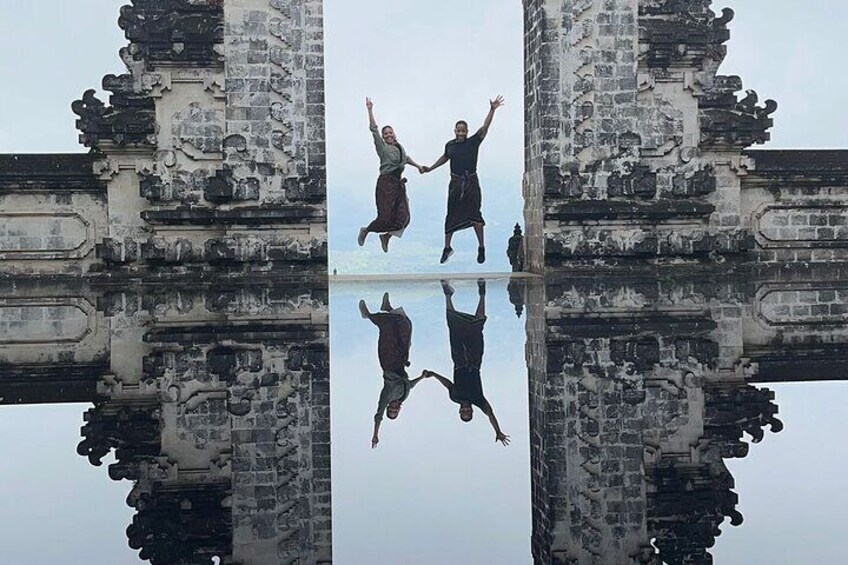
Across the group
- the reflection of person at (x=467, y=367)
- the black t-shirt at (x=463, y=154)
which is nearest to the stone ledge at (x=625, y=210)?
the black t-shirt at (x=463, y=154)

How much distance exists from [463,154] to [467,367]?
1057 centimetres

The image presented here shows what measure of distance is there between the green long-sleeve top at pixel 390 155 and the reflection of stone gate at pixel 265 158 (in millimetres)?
1867

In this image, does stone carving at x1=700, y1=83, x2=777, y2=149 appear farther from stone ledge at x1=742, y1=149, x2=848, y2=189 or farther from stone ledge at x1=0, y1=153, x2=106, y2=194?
stone ledge at x1=0, y1=153, x2=106, y2=194

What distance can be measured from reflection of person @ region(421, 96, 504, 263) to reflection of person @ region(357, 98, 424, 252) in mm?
386

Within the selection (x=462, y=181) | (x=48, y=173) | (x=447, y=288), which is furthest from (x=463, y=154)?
(x=48, y=173)

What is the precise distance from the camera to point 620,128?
674 inches

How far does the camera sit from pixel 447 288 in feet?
54.5

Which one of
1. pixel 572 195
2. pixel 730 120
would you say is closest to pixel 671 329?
pixel 572 195

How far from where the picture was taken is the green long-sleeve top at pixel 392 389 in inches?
257

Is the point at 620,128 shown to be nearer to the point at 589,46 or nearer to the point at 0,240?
the point at 589,46

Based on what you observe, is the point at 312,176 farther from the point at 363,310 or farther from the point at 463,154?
the point at 363,310

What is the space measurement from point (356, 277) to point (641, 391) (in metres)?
11.8

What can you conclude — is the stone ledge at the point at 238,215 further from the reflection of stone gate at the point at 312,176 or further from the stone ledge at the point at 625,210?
the stone ledge at the point at 625,210

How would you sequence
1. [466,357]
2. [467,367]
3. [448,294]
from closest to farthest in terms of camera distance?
[467,367], [466,357], [448,294]
